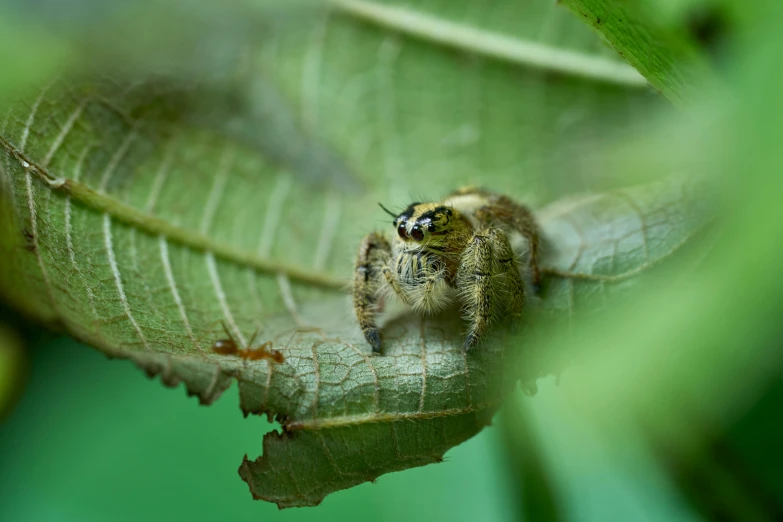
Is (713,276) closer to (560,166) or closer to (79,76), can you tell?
(560,166)

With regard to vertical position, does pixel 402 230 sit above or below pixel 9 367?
above

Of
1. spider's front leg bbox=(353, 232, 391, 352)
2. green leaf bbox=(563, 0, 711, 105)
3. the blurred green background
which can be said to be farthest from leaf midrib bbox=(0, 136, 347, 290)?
green leaf bbox=(563, 0, 711, 105)

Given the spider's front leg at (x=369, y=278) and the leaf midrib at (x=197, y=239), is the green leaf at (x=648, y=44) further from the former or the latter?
the spider's front leg at (x=369, y=278)

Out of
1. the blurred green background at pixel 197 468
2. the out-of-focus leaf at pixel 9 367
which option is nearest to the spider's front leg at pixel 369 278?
the blurred green background at pixel 197 468

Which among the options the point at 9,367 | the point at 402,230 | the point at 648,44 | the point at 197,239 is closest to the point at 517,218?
the point at 402,230

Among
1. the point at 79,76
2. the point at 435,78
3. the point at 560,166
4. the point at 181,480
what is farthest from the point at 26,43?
the point at 560,166

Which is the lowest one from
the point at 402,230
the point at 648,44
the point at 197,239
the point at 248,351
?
the point at 248,351

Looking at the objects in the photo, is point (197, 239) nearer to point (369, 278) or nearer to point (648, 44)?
point (369, 278)
